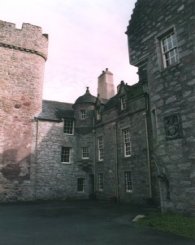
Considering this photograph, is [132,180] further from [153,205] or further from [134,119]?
[134,119]

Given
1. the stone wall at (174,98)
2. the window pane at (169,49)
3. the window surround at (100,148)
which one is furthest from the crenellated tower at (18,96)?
the window pane at (169,49)

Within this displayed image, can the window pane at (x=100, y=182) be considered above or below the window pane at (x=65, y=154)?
below

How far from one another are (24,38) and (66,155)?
38.6 ft

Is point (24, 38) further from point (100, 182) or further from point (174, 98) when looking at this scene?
point (174, 98)

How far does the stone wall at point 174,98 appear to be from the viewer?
376 inches

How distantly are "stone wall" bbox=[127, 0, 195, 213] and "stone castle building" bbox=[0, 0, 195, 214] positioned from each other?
0.13ft

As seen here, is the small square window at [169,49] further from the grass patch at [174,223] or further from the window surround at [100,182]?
the window surround at [100,182]

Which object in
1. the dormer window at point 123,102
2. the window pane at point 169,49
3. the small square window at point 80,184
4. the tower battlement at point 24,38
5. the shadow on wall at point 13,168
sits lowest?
the small square window at point 80,184

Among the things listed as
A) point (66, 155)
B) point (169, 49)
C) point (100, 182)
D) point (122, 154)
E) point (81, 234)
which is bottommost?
point (81, 234)

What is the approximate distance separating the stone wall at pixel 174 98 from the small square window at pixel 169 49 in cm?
18

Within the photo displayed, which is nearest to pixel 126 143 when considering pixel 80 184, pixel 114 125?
pixel 114 125

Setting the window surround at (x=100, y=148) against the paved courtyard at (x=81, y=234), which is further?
the window surround at (x=100, y=148)

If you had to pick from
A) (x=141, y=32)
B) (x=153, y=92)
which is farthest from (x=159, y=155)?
(x=141, y=32)

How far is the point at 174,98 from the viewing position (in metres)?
10.4
